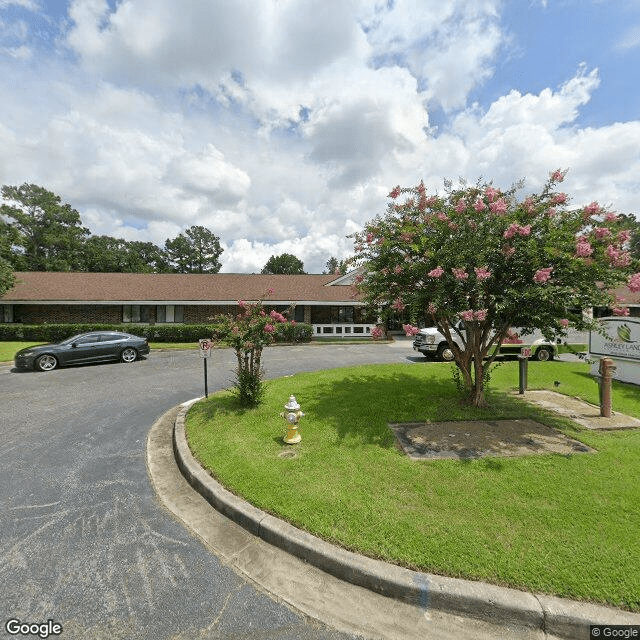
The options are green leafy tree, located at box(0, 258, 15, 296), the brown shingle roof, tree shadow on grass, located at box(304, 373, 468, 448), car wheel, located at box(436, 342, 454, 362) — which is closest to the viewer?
tree shadow on grass, located at box(304, 373, 468, 448)

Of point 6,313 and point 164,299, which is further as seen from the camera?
point 164,299

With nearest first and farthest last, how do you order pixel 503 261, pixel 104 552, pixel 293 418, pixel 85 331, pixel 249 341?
pixel 104 552, pixel 293 418, pixel 503 261, pixel 249 341, pixel 85 331

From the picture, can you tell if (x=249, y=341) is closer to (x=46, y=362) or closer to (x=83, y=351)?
(x=83, y=351)

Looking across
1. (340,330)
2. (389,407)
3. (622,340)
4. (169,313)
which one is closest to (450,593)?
(389,407)

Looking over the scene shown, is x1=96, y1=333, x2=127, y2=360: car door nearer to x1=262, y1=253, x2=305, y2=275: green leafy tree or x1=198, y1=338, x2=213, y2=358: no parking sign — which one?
x1=198, y1=338, x2=213, y2=358: no parking sign

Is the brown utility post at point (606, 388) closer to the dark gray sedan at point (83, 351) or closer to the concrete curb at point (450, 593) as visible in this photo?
the concrete curb at point (450, 593)

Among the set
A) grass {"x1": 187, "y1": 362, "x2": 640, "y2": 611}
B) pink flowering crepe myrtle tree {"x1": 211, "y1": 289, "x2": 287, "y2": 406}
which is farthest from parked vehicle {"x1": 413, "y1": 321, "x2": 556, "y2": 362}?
pink flowering crepe myrtle tree {"x1": 211, "y1": 289, "x2": 287, "y2": 406}

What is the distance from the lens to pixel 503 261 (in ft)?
19.4

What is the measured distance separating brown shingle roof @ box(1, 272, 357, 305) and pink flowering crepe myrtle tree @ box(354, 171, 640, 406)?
55.5 ft

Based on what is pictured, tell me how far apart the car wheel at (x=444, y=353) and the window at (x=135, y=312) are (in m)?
19.6

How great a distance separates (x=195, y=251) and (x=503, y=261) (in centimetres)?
7186

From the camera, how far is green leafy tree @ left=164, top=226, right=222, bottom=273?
69000 mm

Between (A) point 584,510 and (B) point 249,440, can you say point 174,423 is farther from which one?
(A) point 584,510

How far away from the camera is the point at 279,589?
277 centimetres
